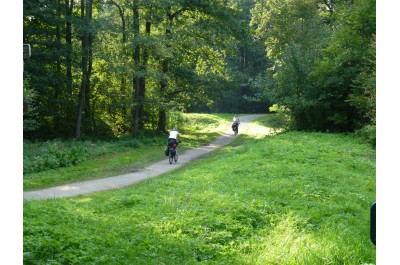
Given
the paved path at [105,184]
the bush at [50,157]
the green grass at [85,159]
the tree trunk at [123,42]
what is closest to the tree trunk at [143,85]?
the tree trunk at [123,42]

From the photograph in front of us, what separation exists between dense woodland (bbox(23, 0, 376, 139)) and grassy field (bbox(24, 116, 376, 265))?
12.0m

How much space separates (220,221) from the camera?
9.52m

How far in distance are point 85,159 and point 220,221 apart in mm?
13163

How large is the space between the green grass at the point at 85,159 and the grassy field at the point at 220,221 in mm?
3874

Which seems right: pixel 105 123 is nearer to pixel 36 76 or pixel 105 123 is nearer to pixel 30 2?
pixel 36 76

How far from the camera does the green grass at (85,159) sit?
16688mm

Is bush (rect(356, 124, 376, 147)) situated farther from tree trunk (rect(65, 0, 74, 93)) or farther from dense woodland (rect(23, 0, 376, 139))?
tree trunk (rect(65, 0, 74, 93))

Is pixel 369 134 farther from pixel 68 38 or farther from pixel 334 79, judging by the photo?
pixel 68 38

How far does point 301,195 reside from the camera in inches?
467

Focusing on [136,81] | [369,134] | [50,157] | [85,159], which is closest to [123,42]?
[136,81]

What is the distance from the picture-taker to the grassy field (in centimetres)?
738
